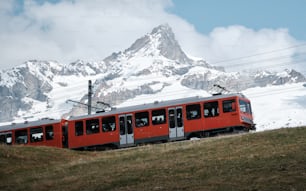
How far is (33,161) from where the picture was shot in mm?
33500

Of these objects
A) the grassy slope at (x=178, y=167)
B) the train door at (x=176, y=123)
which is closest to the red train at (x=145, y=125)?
the train door at (x=176, y=123)

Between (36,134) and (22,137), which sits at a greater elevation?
(36,134)

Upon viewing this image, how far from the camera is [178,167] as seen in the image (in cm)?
2584

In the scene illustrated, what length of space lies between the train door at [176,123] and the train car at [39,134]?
979cm

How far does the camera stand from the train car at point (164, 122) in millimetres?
42875

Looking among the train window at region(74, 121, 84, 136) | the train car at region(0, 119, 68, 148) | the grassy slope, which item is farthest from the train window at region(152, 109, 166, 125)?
the train car at region(0, 119, 68, 148)

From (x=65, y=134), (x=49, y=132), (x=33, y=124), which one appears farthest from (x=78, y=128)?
(x=33, y=124)

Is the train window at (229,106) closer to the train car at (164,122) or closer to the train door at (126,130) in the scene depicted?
the train car at (164,122)

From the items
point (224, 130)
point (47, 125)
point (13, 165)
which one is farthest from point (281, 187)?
point (47, 125)

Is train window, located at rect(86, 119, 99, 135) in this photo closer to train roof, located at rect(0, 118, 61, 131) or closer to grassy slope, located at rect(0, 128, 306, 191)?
train roof, located at rect(0, 118, 61, 131)

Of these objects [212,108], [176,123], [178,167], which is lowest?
[178,167]

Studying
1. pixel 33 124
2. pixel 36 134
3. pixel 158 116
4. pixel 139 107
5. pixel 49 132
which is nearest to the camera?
pixel 158 116

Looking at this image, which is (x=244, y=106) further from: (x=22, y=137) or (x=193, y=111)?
(x=22, y=137)

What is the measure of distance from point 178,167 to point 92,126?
71.5 feet
